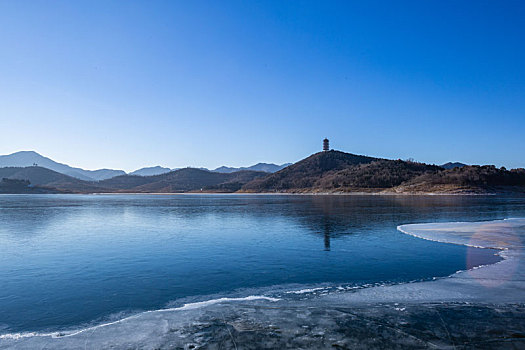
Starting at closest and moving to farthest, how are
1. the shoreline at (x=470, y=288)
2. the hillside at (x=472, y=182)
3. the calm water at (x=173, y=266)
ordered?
1. the shoreline at (x=470, y=288)
2. the calm water at (x=173, y=266)
3. the hillside at (x=472, y=182)

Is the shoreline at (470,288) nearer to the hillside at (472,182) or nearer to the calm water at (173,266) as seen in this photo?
the calm water at (173,266)

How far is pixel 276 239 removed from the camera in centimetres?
2370

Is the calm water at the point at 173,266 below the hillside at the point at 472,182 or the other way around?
below

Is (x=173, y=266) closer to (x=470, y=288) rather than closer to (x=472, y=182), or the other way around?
(x=470, y=288)

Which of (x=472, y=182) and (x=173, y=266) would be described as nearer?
(x=173, y=266)

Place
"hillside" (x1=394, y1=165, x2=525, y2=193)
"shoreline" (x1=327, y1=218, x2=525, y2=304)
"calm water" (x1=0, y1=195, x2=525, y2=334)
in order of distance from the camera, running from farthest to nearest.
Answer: "hillside" (x1=394, y1=165, x2=525, y2=193) → "calm water" (x1=0, y1=195, x2=525, y2=334) → "shoreline" (x1=327, y1=218, x2=525, y2=304)

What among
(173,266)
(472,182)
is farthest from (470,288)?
(472,182)

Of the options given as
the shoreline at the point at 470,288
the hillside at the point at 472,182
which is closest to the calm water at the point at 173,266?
the shoreline at the point at 470,288

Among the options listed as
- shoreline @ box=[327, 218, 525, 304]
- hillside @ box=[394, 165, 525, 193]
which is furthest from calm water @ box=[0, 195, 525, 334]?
hillside @ box=[394, 165, 525, 193]

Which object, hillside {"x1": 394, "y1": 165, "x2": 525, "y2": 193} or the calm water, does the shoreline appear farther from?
hillside {"x1": 394, "y1": 165, "x2": 525, "y2": 193}

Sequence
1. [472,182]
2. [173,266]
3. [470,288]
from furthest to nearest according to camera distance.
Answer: [472,182] → [173,266] → [470,288]

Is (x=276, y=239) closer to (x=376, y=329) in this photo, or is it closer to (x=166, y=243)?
(x=166, y=243)

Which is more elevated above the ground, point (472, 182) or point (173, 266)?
point (472, 182)

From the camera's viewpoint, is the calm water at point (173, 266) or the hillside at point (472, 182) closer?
the calm water at point (173, 266)
